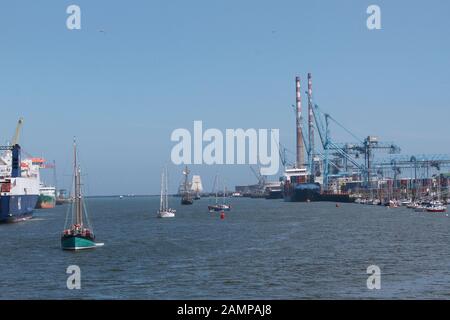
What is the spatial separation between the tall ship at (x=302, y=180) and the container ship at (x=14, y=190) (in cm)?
8231

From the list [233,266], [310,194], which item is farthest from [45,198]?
[233,266]

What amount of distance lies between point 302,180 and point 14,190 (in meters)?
113

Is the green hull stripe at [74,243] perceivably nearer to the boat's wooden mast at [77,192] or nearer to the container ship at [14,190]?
the boat's wooden mast at [77,192]

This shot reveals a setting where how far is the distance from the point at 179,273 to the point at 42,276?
5912 mm

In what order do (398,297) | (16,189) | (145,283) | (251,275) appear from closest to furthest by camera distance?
(398,297) → (145,283) → (251,275) → (16,189)

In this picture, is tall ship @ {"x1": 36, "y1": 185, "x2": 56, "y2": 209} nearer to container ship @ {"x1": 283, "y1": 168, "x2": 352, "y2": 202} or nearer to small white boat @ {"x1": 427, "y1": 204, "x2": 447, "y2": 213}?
container ship @ {"x1": 283, "y1": 168, "x2": 352, "y2": 202}

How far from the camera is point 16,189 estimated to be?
72.1 meters

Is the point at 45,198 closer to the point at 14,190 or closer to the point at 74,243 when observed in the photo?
the point at 14,190

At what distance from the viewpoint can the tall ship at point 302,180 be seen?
518ft

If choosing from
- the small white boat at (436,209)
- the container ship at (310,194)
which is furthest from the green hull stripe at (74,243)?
the container ship at (310,194)

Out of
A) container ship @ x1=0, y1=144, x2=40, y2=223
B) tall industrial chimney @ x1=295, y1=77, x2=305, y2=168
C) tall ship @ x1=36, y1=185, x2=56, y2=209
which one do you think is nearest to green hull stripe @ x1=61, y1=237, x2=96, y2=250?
container ship @ x1=0, y1=144, x2=40, y2=223
